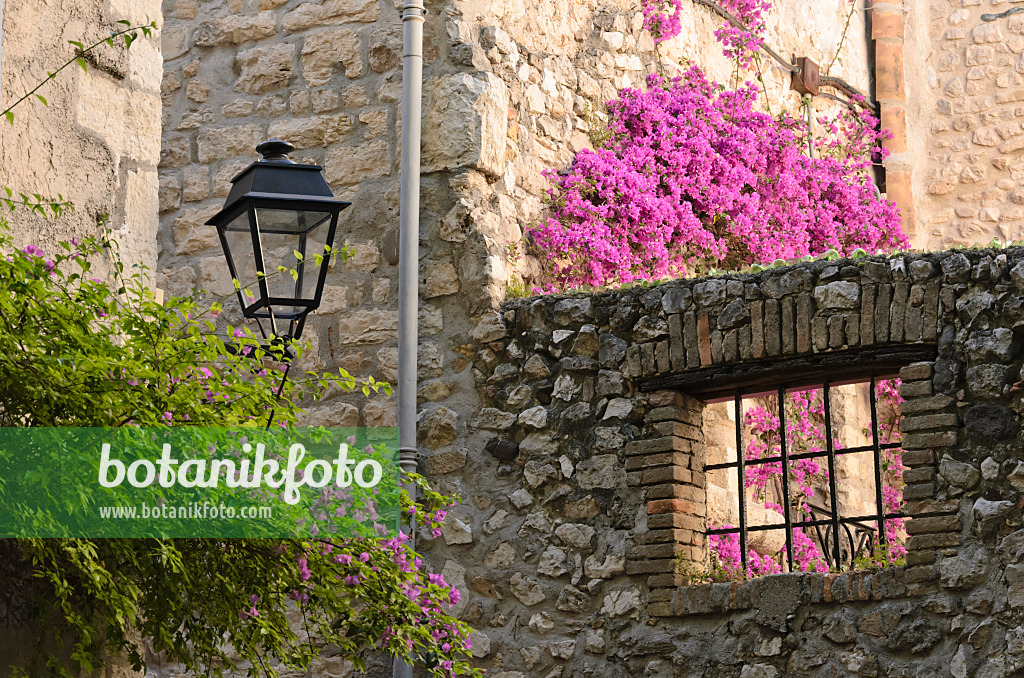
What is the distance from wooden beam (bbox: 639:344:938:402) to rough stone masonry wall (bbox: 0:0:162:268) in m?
2.73

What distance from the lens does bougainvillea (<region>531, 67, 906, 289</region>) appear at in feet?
19.8

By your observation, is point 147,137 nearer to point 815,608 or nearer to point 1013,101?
point 815,608

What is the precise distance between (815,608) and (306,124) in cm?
327

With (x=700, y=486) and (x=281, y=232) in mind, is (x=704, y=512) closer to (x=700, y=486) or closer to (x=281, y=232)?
(x=700, y=486)

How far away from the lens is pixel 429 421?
5547 mm

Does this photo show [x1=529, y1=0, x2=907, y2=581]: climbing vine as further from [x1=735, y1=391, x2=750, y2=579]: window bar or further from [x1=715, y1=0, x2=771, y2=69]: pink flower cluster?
[x1=735, y1=391, x2=750, y2=579]: window bar

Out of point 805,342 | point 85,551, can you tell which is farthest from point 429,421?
point 85,551

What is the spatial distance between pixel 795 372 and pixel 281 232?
7.01 feet

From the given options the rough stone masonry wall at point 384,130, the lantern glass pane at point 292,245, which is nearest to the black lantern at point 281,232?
the lantern glass pane at point 292,245

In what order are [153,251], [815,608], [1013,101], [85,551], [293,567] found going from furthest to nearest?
[1013,101] → [815,608] → [153,251] → [293,567] → [85,551]

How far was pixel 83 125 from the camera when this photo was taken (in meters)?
2.77

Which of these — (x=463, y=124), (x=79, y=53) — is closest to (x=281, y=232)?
(x=79, y=53)

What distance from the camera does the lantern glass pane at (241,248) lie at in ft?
13.4

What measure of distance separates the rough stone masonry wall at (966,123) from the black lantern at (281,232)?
6.04 metres
